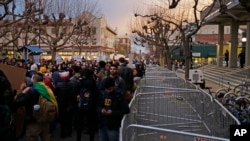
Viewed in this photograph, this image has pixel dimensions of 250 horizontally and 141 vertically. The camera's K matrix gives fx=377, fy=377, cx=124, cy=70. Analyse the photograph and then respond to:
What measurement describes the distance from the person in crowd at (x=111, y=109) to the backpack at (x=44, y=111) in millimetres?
931

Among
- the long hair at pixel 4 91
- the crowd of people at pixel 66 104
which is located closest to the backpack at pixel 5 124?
the crowd of people at pixel 66 104

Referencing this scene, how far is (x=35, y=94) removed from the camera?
6957mm

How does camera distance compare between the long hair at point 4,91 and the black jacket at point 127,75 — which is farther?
the black jacket at point 127,75

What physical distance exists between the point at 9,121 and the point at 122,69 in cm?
604

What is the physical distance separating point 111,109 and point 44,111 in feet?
4.24

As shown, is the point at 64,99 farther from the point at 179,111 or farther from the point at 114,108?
the point at 114,108

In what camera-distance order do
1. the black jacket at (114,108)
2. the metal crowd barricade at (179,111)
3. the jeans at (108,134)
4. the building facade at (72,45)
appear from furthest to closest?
the building facade at (72,45) → the metal crowd barricade at (179,111) → the jeans at (108,134) → the black jacket at (114,108)

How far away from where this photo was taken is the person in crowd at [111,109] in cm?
650

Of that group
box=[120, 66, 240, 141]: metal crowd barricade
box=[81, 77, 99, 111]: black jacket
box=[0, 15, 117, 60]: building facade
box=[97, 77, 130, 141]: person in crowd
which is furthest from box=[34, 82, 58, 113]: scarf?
box=[0, 15, 117, 60]: building facade

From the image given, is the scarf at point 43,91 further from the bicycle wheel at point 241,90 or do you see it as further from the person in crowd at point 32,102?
the bicycle wheel at point 241,90

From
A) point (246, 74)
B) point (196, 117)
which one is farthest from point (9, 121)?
point (246, 74)

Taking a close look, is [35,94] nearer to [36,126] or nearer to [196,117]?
[36,126]

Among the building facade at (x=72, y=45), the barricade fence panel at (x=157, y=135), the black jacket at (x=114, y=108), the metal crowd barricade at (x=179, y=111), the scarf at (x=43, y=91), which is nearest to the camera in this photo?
the barricade fence panel at (x=157, y=135)

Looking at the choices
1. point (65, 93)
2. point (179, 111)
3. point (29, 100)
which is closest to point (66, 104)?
point (65, 93)
